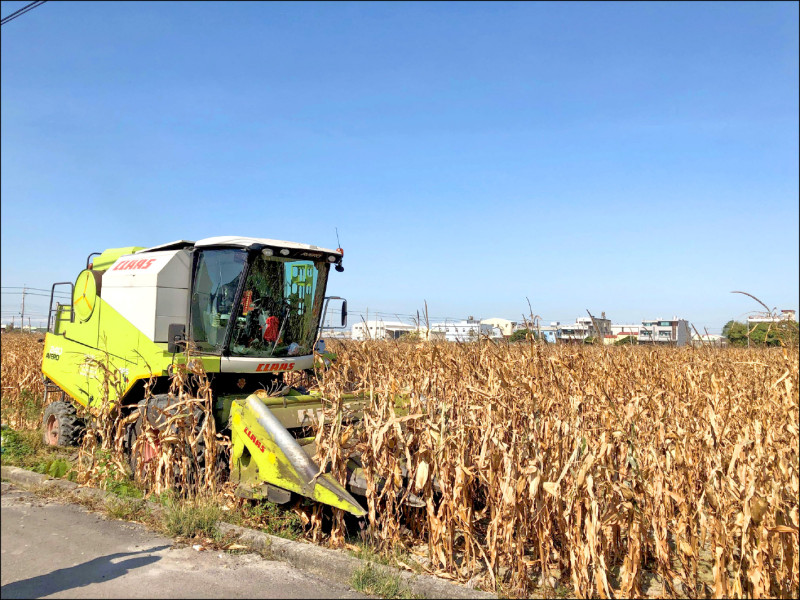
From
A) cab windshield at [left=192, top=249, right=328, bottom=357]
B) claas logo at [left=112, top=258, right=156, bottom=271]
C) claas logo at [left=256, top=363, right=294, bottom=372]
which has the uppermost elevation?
claas logo at [left=112, top=258, right=156, bottom=271]

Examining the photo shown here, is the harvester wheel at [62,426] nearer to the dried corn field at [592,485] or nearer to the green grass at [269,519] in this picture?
the green grass at [269,519]

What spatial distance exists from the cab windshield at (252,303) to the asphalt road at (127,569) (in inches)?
87.0

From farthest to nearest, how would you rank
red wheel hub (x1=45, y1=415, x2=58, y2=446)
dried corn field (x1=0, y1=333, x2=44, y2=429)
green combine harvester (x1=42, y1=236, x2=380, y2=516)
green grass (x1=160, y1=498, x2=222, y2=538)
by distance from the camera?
dried corn field (x1=0, y1=333, x2=44, y2=429), red wheel hub (x1=45, y1=415, x2=58, y2=446), green combine harvester (x1=42, y1=236, x2=380, y2=516), green grass (x1=160, y1=498, x2=222, y2=538)

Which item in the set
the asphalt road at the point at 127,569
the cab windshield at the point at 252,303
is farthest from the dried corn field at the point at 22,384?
the asphalt road at the point at 127,569

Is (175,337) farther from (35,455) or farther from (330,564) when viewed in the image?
(330,564)

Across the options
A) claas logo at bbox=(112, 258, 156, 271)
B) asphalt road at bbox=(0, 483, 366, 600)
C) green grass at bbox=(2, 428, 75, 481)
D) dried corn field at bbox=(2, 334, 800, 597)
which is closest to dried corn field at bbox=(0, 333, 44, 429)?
green grass at bbox=(2, 428, 75, 481)

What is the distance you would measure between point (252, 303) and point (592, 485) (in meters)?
4.07

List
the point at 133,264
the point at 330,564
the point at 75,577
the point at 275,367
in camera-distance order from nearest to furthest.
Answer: the point at 75,577, the point at 330,564, the point at 275,367, the point at 133,264

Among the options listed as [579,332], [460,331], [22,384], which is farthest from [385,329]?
[22,384]

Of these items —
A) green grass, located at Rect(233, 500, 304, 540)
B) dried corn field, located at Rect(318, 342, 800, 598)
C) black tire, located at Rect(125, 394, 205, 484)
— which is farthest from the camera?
black tire, located at Rect(125, 394, 205, 484)

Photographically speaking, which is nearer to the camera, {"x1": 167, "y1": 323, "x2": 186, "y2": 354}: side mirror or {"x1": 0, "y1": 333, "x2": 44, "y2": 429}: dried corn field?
{"x1": 167, "y1": 323, "x2": 186, "y2": 354}: side mirror

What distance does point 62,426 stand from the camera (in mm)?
7719

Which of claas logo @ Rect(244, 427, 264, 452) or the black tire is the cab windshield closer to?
the black tire

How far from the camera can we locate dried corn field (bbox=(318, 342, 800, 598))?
3650 millimetres
